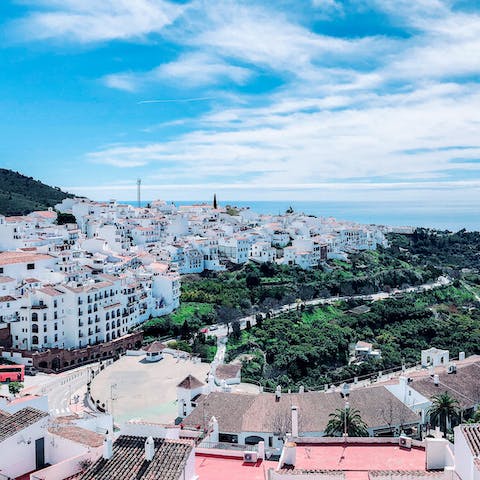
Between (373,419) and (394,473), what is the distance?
16148 mm

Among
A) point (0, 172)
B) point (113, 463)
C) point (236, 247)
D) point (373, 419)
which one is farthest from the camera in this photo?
point (0, 172)

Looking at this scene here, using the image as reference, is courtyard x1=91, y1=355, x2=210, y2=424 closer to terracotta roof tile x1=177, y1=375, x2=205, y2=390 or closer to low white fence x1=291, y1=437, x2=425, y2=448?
terracotta roof tile x1=177, y1=375, x2=205, y2=390

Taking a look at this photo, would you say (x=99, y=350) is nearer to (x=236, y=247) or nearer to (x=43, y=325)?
(x=43, y=325)

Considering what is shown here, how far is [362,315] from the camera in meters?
61.9

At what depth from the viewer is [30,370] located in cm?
4128

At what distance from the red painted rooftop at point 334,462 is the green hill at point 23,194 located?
294ft

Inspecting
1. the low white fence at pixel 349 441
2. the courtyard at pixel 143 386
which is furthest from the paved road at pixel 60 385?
the low white fence at pixel 349 441

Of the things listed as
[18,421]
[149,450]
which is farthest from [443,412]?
[18,421]

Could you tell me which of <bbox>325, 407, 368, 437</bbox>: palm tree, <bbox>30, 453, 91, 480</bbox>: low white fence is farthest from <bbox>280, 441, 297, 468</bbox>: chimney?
<bbox>325, 407, 368, 437</bbox>: palm tree

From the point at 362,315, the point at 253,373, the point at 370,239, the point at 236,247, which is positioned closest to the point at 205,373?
the point at 253,373

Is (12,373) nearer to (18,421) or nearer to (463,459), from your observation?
(18,421)

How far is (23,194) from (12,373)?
291 ft

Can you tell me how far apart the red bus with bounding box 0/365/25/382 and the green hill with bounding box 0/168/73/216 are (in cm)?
6208

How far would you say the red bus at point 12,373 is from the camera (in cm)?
3819
